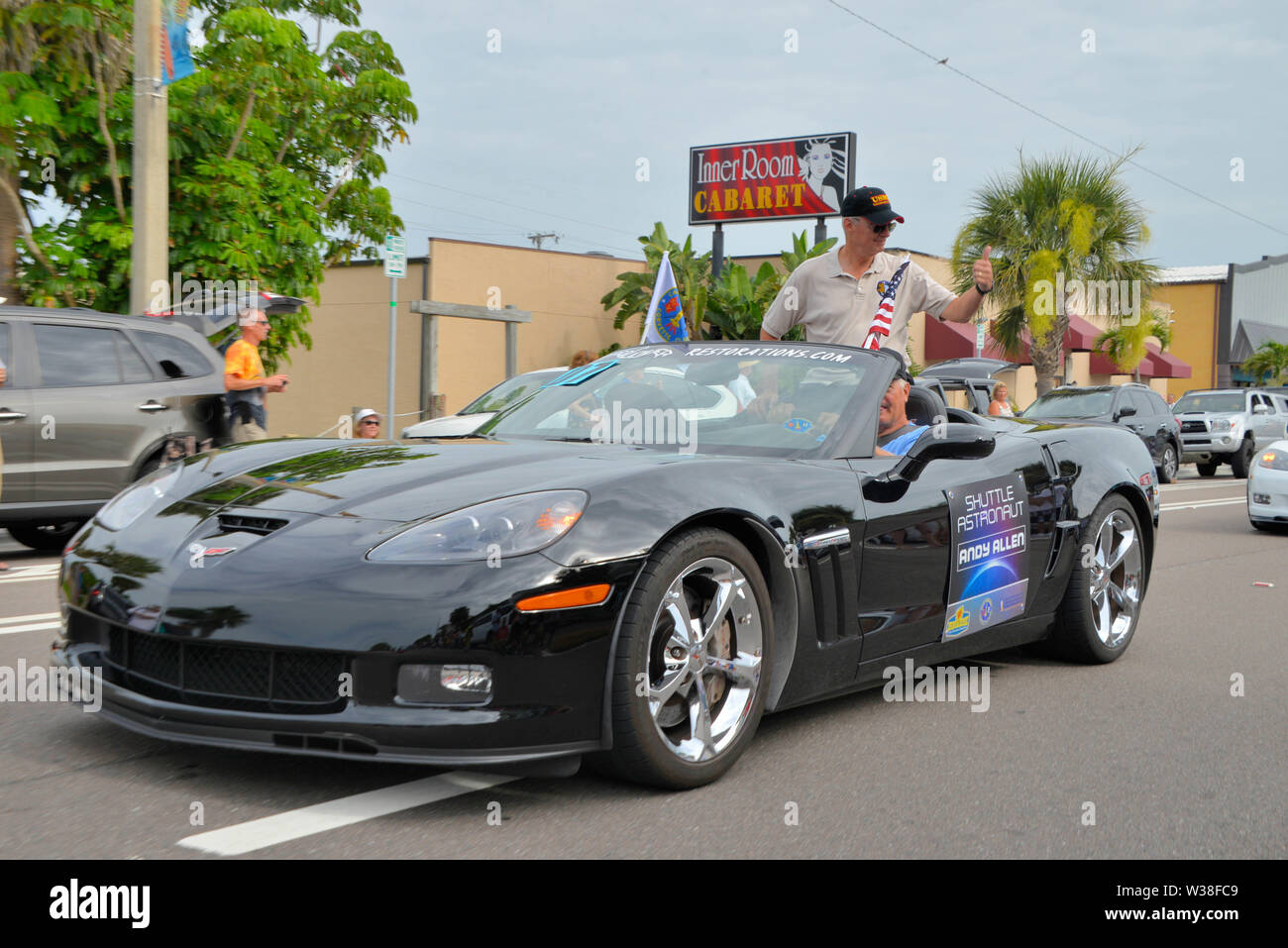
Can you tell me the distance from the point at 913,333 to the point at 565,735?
107 ft

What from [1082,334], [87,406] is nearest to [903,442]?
[87,406]

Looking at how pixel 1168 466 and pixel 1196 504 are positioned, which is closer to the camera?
pixel 1196 504

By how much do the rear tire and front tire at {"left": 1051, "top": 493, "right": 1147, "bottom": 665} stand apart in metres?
6.62

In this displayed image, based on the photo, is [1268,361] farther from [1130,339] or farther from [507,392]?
[507,392]

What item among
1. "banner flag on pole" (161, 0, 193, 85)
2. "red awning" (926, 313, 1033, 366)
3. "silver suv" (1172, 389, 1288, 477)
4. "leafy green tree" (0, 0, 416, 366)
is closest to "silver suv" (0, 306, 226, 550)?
"banner flag on pole" (161, 0, 193, 85)

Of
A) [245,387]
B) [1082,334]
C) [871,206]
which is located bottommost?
[245,387]

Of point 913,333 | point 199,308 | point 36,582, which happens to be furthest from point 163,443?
point 913,333

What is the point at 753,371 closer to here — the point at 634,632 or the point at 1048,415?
the point at 634,632

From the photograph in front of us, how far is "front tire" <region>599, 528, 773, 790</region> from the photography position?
11.1 ft

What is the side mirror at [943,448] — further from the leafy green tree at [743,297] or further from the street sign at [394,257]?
the leafy green tree at [743,297]

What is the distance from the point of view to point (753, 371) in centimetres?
468

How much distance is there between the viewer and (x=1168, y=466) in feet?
72.7

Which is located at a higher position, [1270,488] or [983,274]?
[983,274]

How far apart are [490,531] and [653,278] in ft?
81.2
